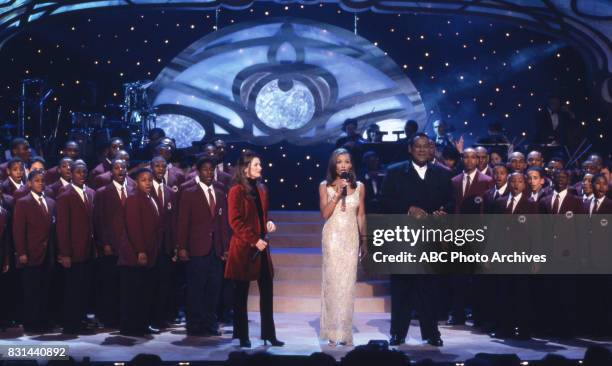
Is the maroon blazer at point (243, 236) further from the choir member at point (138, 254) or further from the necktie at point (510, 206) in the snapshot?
→ the necktie at point (510, 206)

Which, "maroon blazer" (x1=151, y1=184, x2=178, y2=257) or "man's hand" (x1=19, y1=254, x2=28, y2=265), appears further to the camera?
"maroon blazer" (x1=151, y1=184, x2=178, y2=257)

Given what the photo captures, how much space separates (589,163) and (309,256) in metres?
3.45

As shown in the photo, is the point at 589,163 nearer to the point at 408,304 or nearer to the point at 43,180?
the point at 408,304

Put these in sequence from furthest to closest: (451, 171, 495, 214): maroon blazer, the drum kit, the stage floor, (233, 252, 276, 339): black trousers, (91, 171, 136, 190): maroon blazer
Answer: the drum kit
(91, 171, 136, 190): maroon blazer
(451, 171, 495, 214): maroon blazer
(233, 252, 276, 339): black trousers
the stage floor

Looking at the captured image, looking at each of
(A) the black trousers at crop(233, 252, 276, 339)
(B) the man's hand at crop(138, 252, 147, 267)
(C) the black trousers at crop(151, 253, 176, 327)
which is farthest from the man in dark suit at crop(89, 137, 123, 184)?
(A) the black trousers at crop(233, 252, 276, 339)

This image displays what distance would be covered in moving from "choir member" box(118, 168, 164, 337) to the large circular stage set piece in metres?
7.27

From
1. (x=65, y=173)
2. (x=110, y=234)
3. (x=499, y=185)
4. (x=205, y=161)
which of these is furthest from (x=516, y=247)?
(x=65, y=173)

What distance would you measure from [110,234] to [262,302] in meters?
1.97

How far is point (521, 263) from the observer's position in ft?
28.8

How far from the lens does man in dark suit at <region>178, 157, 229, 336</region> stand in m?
8.84

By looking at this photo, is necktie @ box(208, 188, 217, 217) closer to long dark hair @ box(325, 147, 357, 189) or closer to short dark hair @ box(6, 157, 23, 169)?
long dark hair @ box(325, 147, 357, 189)

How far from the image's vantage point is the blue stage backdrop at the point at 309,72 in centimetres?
1579

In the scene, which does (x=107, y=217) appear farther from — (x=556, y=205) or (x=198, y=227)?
(x=556, y=205)

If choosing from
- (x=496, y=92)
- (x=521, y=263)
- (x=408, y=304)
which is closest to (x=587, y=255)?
(x=521, y=263)
